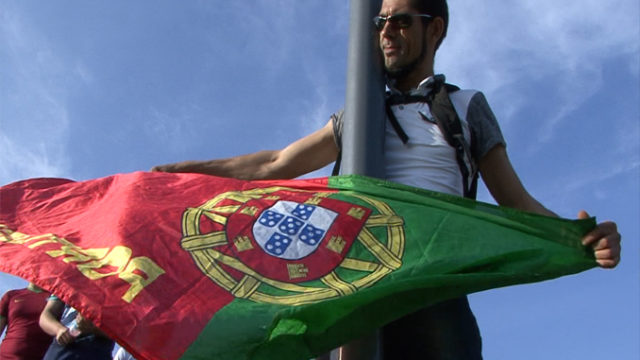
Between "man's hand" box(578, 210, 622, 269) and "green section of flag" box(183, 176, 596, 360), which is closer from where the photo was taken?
"green section of flag" box(183, 176, 596, 360)

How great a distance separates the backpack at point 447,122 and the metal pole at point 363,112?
0.27 ft

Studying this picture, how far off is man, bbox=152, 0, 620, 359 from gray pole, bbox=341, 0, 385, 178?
0.23 ft

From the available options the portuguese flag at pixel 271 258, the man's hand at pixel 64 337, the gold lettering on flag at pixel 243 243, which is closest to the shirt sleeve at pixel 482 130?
the portuguese flag at pixel 271 258

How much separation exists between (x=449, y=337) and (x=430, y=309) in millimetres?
112

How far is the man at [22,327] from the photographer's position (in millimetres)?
5332

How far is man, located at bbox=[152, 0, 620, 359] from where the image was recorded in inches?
103

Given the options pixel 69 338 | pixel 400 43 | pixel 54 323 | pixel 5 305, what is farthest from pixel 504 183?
pixel 5 305

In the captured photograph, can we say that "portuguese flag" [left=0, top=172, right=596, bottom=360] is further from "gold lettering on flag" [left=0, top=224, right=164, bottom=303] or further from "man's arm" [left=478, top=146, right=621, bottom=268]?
"man's arm" [left=478, top=146, right=621, bottom=268]

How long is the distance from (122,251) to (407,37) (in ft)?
4.50

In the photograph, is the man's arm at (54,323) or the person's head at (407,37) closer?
the person's head at (407,37)

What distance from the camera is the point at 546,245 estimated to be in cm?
266

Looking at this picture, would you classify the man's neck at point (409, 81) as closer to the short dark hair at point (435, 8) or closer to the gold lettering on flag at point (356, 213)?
the short dark hair at point (435, 8)

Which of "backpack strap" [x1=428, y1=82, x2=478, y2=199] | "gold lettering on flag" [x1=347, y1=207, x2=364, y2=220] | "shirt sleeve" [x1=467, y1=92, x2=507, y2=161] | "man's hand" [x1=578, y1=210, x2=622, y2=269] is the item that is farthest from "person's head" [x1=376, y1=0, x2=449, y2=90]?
"man's hand" [x1=578, y1=210, x2=622, y2=269]

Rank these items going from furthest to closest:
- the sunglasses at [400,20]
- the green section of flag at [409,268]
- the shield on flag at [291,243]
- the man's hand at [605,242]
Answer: the sunglasses at [400,20] → the man's hand at [605,242] → the shield on flag at [291,243] → the green section of flag at [409,268]
